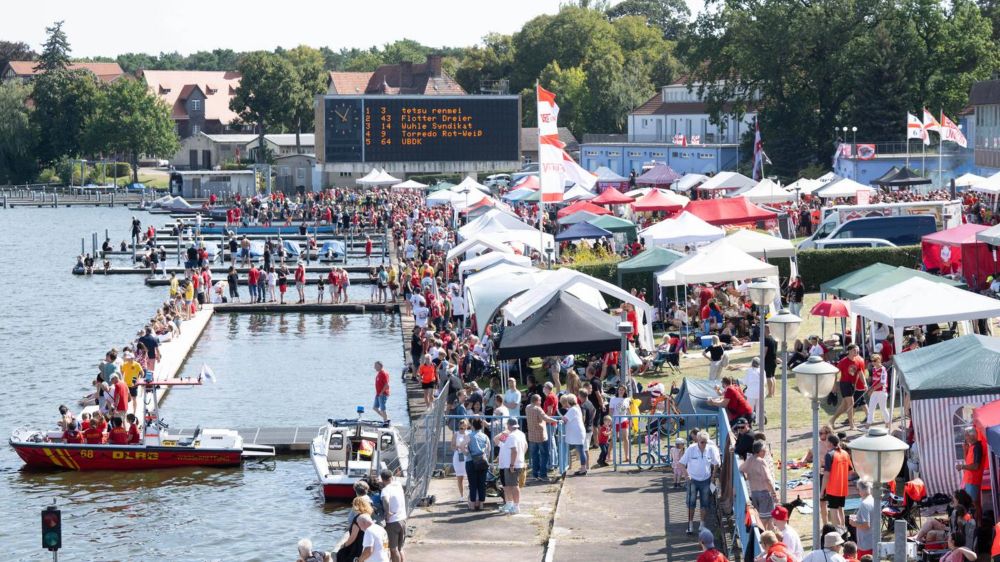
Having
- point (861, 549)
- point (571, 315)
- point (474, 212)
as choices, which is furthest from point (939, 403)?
point (474, 212)

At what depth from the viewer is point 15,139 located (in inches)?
4353

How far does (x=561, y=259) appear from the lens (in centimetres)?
3888

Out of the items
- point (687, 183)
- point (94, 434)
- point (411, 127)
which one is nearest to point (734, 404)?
point (94, 434)

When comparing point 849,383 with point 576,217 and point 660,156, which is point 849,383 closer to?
point 576,217

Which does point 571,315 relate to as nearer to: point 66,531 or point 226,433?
point 226,433

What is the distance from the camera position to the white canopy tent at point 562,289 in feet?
79.0

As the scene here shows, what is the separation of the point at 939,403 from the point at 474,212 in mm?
37912

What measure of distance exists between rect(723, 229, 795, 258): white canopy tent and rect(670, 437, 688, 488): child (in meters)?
11.6

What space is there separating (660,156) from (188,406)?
5675 centimetres

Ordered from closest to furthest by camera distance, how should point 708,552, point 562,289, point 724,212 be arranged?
point 708,552 < point 562,289 < point 724,212

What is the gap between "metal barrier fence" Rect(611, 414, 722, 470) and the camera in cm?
1972

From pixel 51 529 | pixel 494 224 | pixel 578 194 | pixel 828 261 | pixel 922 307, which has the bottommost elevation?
pixel 51 529

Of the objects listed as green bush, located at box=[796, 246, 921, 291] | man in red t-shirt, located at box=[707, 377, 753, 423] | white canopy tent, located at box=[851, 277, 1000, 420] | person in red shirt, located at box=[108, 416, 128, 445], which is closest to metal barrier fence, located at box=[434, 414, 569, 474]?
man in red t-shirt, located at box=[707, 377, 753, 423]

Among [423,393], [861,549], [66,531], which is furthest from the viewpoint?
[423,393]
